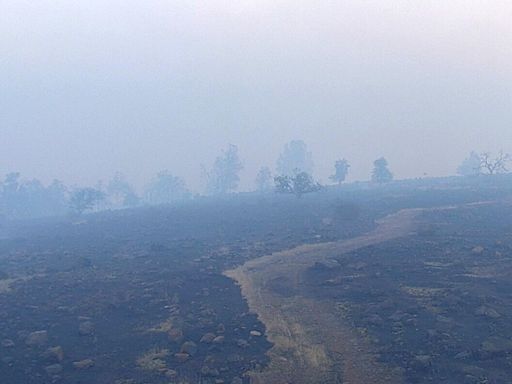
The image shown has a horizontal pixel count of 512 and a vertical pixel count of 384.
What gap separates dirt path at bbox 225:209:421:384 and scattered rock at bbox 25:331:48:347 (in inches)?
460

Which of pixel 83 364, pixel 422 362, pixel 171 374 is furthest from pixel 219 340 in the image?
pixel 422 362

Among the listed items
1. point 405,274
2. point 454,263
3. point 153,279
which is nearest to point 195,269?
point 153,279

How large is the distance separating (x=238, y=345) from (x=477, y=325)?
39.7 feet

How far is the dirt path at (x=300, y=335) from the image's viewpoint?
20.9m

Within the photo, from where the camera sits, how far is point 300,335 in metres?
25.7

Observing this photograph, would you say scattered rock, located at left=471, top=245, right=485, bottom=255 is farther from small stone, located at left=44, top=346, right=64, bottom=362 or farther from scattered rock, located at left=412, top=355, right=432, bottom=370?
small stone, located at left=44, top=346, right=64, bottom=362

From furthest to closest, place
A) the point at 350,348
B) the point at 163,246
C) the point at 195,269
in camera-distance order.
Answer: the point at 163,246 → the point at 195,269 → the point at 350,348

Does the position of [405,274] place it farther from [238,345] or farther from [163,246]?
[163,246]

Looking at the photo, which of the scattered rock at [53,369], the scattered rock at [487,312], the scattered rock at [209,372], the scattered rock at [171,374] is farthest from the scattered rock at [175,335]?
the scattered rock at [487,312]

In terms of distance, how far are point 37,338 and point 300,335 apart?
13701 millimetres

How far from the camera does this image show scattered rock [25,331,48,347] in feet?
84.3

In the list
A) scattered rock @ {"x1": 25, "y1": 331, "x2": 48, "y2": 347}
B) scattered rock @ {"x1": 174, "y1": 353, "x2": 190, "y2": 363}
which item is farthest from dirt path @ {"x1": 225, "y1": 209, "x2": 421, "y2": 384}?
scattered rock @ {"x1": 25, "y1": 331, "x2": 48, "y2": 347}

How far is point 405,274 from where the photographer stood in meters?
36.7

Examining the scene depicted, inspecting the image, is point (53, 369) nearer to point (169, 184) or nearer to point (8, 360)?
point (8, 360)
